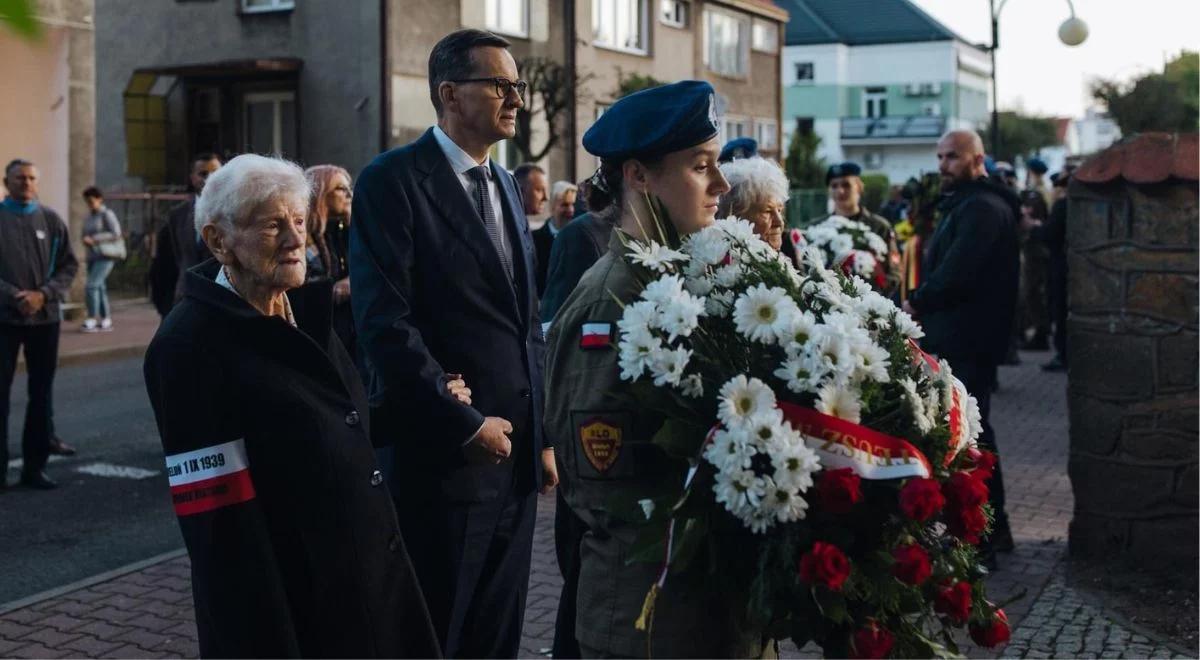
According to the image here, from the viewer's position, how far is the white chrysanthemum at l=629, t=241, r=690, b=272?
2.80m

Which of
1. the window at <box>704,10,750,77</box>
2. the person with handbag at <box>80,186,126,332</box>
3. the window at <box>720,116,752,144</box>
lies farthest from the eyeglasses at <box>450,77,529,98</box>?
the window at <box>720,116,752,144</box>

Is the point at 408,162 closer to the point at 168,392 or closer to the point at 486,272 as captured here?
the point at 486,272

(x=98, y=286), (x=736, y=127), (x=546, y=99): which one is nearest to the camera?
(x=98, y=286)

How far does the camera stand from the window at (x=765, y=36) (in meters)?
43.3

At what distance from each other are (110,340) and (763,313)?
16.1m

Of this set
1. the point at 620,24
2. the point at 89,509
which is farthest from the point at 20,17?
the point at 620,24

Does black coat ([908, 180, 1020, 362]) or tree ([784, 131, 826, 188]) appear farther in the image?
tree ([784, 131, 826, 188])

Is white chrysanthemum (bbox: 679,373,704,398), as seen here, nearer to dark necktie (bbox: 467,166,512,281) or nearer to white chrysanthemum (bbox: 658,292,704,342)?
white chrysanthemum (bbox: 658,292,704,342)

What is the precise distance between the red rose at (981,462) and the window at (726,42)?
37.9 meters

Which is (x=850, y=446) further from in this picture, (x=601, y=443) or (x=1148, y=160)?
(x=1148, y=160)

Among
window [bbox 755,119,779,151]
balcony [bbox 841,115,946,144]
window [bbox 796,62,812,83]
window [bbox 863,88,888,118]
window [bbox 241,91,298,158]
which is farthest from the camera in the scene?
window [bbox 863,88,888,118]

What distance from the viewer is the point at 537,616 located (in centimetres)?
599

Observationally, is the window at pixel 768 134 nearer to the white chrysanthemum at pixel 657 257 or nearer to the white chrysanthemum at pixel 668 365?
the white chrysanthemum at pixel 657 257

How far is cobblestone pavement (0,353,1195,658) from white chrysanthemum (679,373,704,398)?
3059 millimetres
